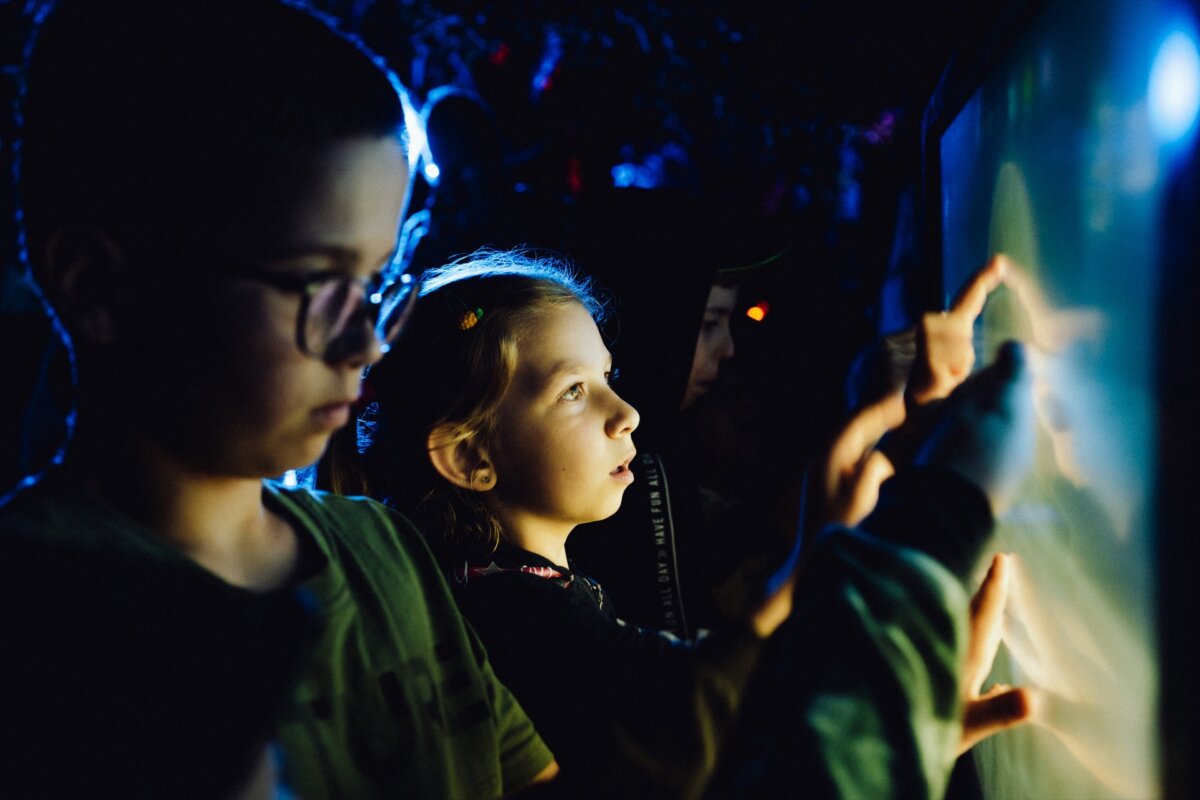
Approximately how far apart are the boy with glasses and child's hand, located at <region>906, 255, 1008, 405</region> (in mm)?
464

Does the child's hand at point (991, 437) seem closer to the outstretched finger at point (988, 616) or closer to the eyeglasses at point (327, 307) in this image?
the outstretched finger at point (988, 616)

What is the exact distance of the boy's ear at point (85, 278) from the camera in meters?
0.54

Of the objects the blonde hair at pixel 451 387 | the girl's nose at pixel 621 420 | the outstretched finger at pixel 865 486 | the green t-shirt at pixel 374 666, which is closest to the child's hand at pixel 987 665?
the outstretched finger at pixel 865 486

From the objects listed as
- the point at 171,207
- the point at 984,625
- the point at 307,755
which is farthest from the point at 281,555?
the point at 984,625

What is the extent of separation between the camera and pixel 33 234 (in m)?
0.55

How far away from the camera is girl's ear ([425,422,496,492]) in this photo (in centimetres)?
122

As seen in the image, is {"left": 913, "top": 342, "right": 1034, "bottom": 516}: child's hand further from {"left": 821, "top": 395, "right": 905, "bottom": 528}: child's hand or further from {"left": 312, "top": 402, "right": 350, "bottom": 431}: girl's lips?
{"left": 312, "top": 402, "right": 350, "bottom": 431}: girl's lips

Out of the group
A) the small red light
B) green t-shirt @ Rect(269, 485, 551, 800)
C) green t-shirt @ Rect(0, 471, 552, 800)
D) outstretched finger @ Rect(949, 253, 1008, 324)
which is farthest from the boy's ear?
the small red light

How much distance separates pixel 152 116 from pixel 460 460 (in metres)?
0.74

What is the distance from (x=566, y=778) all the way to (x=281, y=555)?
39 centimetres

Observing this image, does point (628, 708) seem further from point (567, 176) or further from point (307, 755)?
point (567, 176)

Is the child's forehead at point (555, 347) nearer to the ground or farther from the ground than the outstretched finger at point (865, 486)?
farther from the ground

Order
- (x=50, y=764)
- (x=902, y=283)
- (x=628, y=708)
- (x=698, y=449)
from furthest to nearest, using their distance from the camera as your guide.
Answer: (x=698, y=449) < (x=902, y=283) < (x=628, y=708) < (x=50, y=764)

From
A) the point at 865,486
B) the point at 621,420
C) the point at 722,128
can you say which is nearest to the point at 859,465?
the point at 865,486
